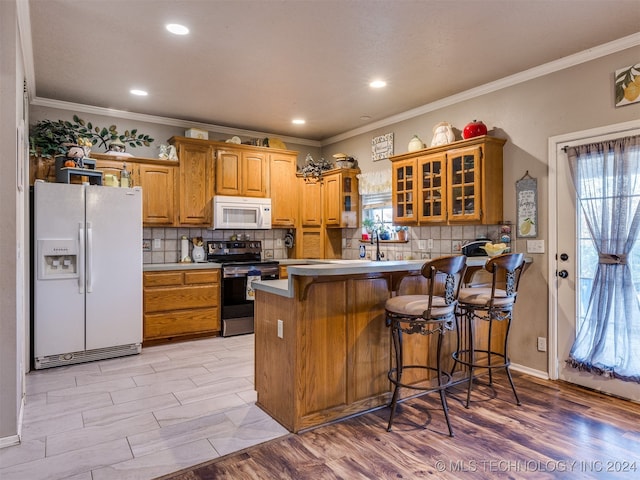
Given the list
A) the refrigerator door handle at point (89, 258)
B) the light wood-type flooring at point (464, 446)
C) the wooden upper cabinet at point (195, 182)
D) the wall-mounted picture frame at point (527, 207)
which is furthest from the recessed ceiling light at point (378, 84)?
the refrigerator door handle at point (89, 258)

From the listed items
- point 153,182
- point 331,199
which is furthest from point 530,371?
point 153,182

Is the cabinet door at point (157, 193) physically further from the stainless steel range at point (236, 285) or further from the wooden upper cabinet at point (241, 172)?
the stainless steel range at point (236, 285)

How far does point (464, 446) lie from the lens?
7.75ft

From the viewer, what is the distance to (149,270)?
14.7 feet

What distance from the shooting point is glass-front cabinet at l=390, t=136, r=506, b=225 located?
3.75m

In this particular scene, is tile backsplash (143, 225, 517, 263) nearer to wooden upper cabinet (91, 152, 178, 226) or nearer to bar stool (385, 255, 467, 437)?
wooden upper cabinet (91, 152, 178, 226)

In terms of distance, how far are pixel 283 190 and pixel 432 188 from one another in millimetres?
2315

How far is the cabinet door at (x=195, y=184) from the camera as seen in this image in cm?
500

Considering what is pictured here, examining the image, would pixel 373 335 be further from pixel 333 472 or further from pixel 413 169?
pixel 413 169

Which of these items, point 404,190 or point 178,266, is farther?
point 178,266

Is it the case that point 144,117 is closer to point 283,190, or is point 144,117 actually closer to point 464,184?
point 283,190

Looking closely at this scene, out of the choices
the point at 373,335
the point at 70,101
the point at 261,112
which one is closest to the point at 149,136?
the point at 70,101

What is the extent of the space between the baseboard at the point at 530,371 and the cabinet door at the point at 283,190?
3375 mm

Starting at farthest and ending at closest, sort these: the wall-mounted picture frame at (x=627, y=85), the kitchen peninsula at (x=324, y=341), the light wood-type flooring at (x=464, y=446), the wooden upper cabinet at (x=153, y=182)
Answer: the wooden upper cabinet at (x=153, y=182) → the wall-mounted picture frame at (x=627, y=85) → the kitchen peninsula at (x=324, y=341) → the light wood-type flooring at (x=464, y=446)
